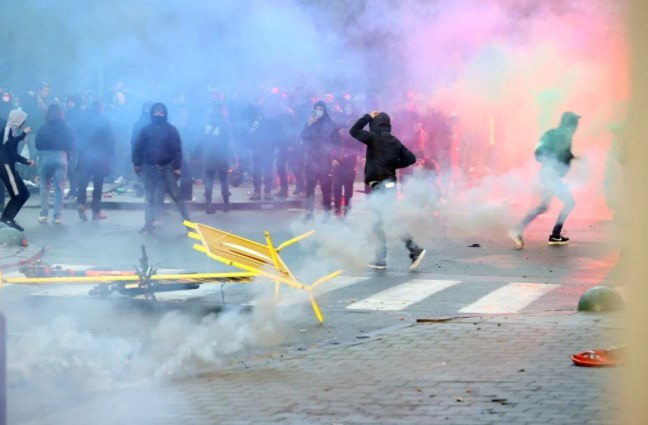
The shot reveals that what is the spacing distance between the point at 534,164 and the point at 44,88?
27.6 ft

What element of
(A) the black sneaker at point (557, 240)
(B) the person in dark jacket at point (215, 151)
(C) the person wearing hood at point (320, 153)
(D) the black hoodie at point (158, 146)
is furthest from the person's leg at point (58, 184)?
(A) the black sneaker at point (557, 240)

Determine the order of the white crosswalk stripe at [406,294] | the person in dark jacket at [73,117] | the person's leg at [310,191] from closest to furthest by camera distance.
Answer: the white crosswalk stripe at [406,294] < the person in dark jacket at [73,117] < the person's leg at [310,191]

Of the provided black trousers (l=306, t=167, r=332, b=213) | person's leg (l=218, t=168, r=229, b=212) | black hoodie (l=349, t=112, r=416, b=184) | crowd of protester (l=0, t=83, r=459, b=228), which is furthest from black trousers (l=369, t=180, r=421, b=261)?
person's leg (l=218, t=168, r=229, b=212)

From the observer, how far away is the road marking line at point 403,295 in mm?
12703

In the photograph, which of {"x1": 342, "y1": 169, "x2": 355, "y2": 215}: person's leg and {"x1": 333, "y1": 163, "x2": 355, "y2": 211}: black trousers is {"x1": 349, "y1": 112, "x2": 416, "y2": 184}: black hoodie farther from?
{"x1": 342, "y1": 169, "x2": 355, "y2": 215}: person's leg

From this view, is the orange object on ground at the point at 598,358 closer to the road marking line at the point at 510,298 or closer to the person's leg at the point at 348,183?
the road marking line at the point at 510,298

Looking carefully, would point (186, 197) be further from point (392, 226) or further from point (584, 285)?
point (584, 285)

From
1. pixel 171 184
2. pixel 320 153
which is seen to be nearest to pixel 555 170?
pixel 320 153

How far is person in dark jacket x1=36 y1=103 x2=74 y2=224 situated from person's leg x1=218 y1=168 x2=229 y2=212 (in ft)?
10.2

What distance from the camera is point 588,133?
23.2 m

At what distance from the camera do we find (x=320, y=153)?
21.5 m

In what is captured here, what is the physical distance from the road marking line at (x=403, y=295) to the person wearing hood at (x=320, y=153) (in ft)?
20.2

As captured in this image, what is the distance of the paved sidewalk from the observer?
7.65m

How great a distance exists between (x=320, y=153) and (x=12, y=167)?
5.26m
